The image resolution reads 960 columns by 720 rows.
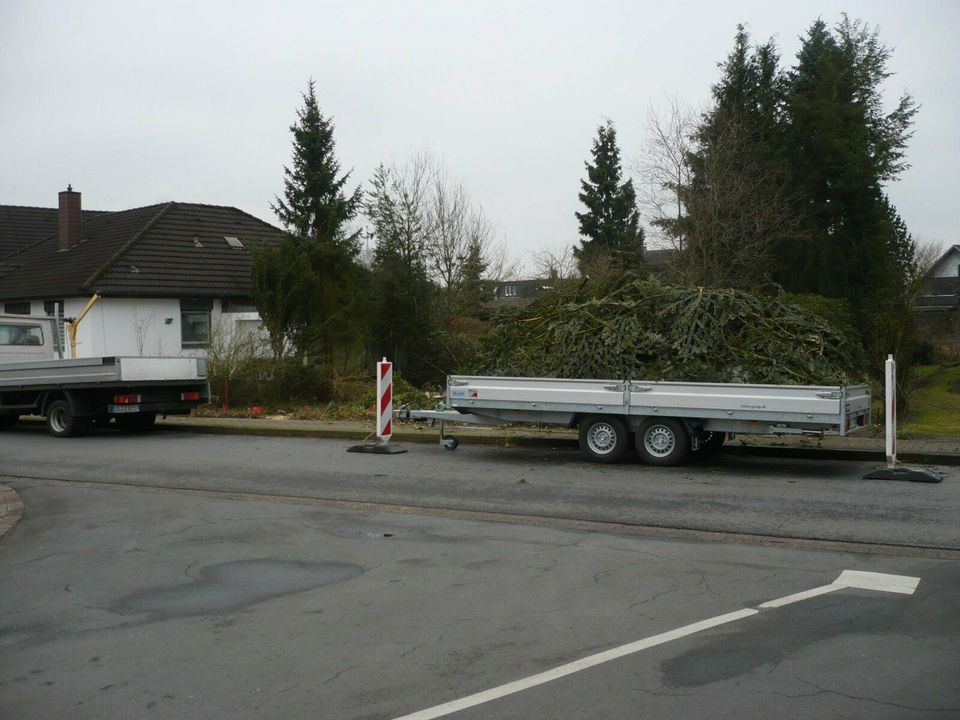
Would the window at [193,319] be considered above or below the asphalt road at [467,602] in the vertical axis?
above

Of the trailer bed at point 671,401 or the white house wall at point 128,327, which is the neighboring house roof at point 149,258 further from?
the trailer bed at point 671,401

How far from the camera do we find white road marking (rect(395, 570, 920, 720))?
4508mm

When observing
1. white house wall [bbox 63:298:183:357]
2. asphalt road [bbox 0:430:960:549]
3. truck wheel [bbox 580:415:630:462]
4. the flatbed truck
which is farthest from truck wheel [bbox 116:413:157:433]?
truck wheel [bbox 580:415:630:462]

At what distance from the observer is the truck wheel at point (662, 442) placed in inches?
492

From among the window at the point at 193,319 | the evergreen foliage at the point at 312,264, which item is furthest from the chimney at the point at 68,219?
the evergreen foliage at the point at 312,264

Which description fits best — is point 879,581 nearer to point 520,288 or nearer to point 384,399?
point 384,399

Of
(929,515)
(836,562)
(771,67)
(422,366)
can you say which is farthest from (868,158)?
(836,562)

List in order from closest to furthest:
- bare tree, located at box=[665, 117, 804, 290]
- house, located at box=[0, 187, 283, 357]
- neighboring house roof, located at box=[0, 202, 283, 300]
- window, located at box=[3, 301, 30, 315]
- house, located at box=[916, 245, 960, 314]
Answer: house, located at box=[0, 187, 283, 357] → neighboring house roof, located at box=[0, 202, 283, 300] → bare tree, located at box=[665, 117, 804, 290] → window, located at box=[3, 301, 30, 315] → house, located at box=[916, 245, 960, 314]

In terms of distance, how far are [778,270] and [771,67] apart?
948 centimetres

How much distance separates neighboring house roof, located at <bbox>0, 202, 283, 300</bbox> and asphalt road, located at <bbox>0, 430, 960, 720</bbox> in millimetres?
19853

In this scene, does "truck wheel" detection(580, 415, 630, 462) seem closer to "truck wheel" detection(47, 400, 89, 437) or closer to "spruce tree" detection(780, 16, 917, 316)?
"truck wheel" detection(47, 400, 89, 437)

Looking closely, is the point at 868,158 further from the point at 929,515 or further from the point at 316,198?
the point at 929,515

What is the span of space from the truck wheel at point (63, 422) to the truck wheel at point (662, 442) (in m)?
10.9

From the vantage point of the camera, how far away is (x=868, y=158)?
35.3 metres
